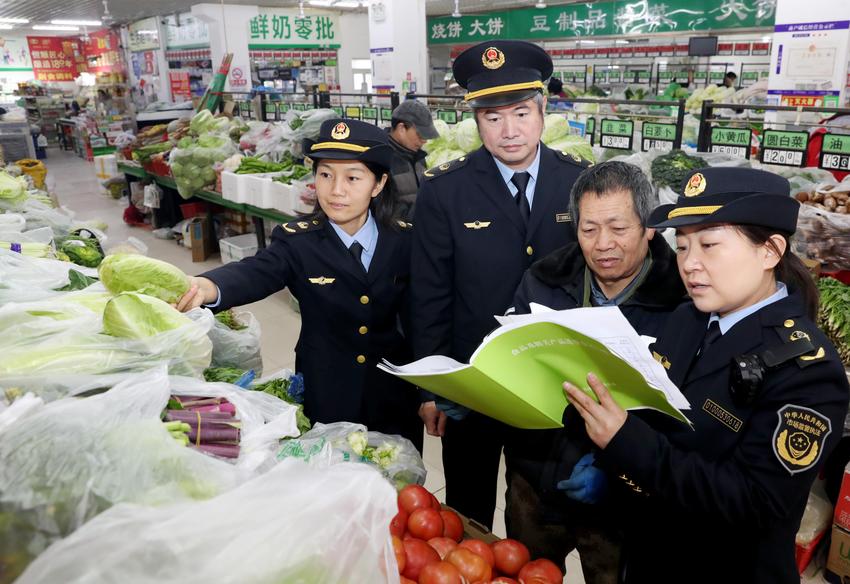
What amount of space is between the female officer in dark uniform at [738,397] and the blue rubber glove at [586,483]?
139 mm

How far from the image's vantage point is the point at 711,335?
1.33 meters

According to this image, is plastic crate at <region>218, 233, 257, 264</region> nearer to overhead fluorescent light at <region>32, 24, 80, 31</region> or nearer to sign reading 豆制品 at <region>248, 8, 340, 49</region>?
sign reading 豆制品 at <region>248, 8, 340, 49</region>

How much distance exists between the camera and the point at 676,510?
138cm

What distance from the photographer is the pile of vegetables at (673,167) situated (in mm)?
3225

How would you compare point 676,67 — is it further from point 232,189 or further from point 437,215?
point 437,215

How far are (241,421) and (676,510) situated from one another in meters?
0.95

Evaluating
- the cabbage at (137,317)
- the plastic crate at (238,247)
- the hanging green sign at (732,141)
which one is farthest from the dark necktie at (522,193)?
the plastic crate at (238,247)

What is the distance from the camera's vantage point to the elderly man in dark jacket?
1.53 meters

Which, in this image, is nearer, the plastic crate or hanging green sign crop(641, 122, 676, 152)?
hanging green sign crop(641, 122, 676, 152)

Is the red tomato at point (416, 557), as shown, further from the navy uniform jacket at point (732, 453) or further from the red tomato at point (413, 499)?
the navy uniform jacket at point (732, 453)

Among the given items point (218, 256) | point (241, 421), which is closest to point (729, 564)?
point (241, 421)

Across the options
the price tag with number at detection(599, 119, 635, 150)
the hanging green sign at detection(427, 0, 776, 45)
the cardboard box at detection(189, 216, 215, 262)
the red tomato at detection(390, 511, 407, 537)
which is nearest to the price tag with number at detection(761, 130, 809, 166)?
the price tag with number at detection(599, 119, 635, 150)

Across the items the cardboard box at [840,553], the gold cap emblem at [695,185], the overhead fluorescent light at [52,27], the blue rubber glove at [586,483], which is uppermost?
the overhead fluorescent light at [52,27]

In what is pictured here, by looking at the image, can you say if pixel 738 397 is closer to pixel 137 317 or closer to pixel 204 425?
pixel 204 425
